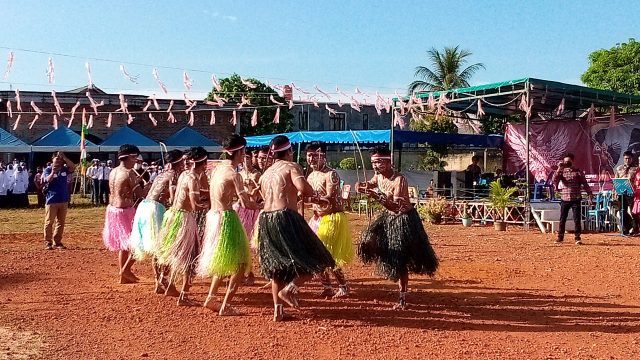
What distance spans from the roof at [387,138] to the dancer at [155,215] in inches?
437

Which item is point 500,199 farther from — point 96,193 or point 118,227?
point 96,193

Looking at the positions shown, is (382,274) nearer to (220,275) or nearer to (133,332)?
(220,275)

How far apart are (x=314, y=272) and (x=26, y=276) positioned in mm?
5060

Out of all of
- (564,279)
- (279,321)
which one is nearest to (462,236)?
(564,279)

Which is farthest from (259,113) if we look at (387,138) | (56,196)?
(56,196)

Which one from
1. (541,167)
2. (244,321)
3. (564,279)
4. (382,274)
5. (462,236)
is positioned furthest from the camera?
(541,167)

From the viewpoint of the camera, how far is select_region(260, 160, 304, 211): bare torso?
6.31 m

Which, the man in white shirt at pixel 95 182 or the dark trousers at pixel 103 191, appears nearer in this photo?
the man in white shirt at pixel 95 182

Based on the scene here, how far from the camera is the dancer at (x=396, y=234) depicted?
6.86 metres

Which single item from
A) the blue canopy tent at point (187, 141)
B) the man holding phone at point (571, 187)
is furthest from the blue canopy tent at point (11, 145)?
the man holding phone at point (571, 187)

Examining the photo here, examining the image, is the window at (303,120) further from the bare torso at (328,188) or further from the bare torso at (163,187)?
the bare torso at (328,188)

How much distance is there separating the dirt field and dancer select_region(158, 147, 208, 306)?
16.4 inches

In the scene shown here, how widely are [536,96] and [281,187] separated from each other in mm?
13807

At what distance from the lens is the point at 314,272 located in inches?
241
